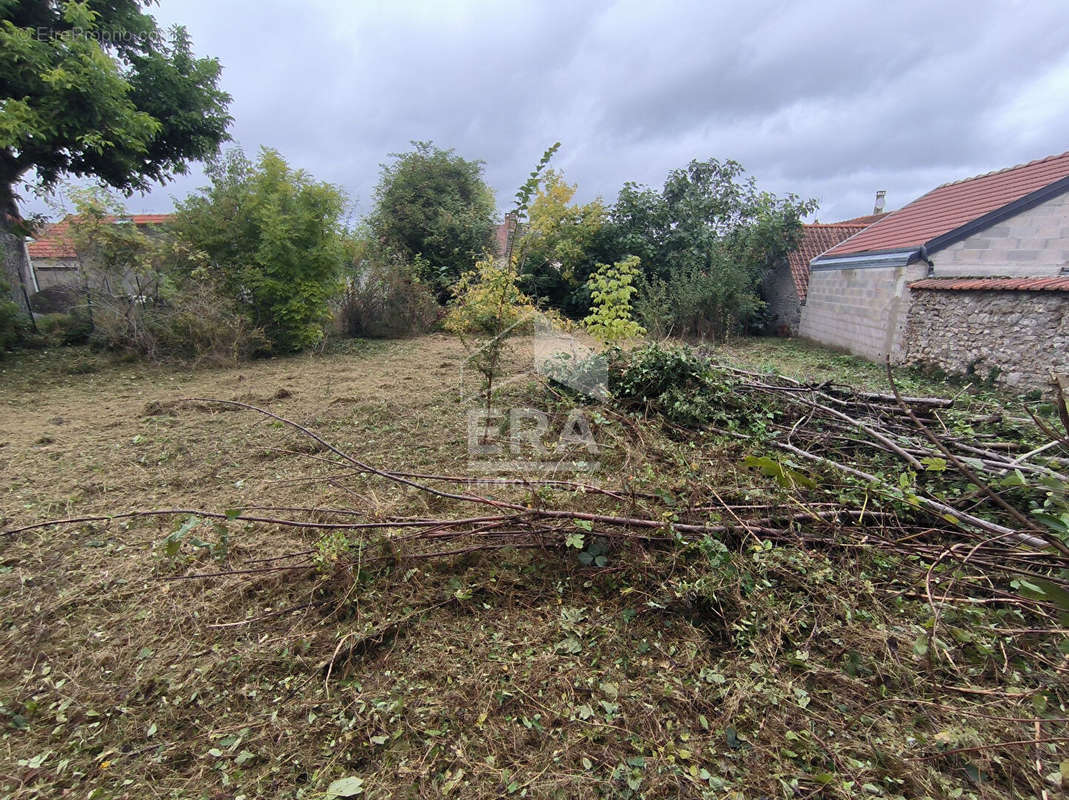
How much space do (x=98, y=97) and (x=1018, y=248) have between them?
14.1m

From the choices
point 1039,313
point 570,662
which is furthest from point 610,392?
point 1039,313

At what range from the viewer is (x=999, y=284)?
19.1 ft

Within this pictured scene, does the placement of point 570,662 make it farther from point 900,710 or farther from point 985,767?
point 985,767

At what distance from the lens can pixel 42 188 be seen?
24.8 feet

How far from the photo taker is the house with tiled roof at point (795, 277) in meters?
11.4

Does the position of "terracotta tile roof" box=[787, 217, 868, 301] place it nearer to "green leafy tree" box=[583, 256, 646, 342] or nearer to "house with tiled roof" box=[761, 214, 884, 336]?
"house with tiled roof" box=[761, 214, 884, 336]

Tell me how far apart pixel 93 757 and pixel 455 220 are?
12474mm

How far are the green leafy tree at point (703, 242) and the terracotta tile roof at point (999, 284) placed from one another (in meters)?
3.91

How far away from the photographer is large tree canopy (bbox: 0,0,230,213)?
6180 mm

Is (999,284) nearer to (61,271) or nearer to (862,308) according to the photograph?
(862,308)

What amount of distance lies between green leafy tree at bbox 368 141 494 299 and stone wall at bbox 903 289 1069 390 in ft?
31.1
